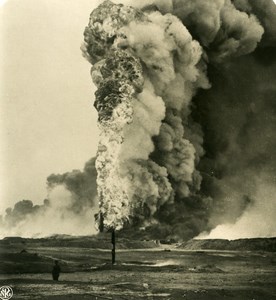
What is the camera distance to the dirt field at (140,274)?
25.5ft

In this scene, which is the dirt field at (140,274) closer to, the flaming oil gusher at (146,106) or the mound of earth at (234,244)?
the mound of earth at (234,244)

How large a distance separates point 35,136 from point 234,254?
3.06 meters

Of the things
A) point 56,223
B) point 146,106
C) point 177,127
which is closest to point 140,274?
point 56,223

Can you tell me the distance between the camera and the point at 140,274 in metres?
8.01

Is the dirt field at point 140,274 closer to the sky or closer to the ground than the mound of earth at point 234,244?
closer to the ground

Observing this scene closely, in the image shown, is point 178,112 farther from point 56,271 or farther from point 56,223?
point 56,271

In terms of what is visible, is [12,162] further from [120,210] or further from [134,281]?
[134,281]

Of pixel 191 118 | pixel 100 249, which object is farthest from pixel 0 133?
pixel 191 118

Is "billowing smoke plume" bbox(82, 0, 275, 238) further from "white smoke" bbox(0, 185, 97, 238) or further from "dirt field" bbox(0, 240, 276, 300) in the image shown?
"dirt field" bbox(0, 240, 276, 300)

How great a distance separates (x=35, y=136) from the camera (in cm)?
841

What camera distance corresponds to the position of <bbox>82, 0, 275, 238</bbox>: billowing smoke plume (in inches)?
326

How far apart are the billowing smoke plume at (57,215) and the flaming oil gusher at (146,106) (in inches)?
7.2

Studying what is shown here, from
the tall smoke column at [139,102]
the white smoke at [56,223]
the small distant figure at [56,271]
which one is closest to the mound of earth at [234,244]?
the tall smoke column at [139,102]

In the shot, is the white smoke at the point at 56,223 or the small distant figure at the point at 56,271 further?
the white smoke at the point at 56,223
